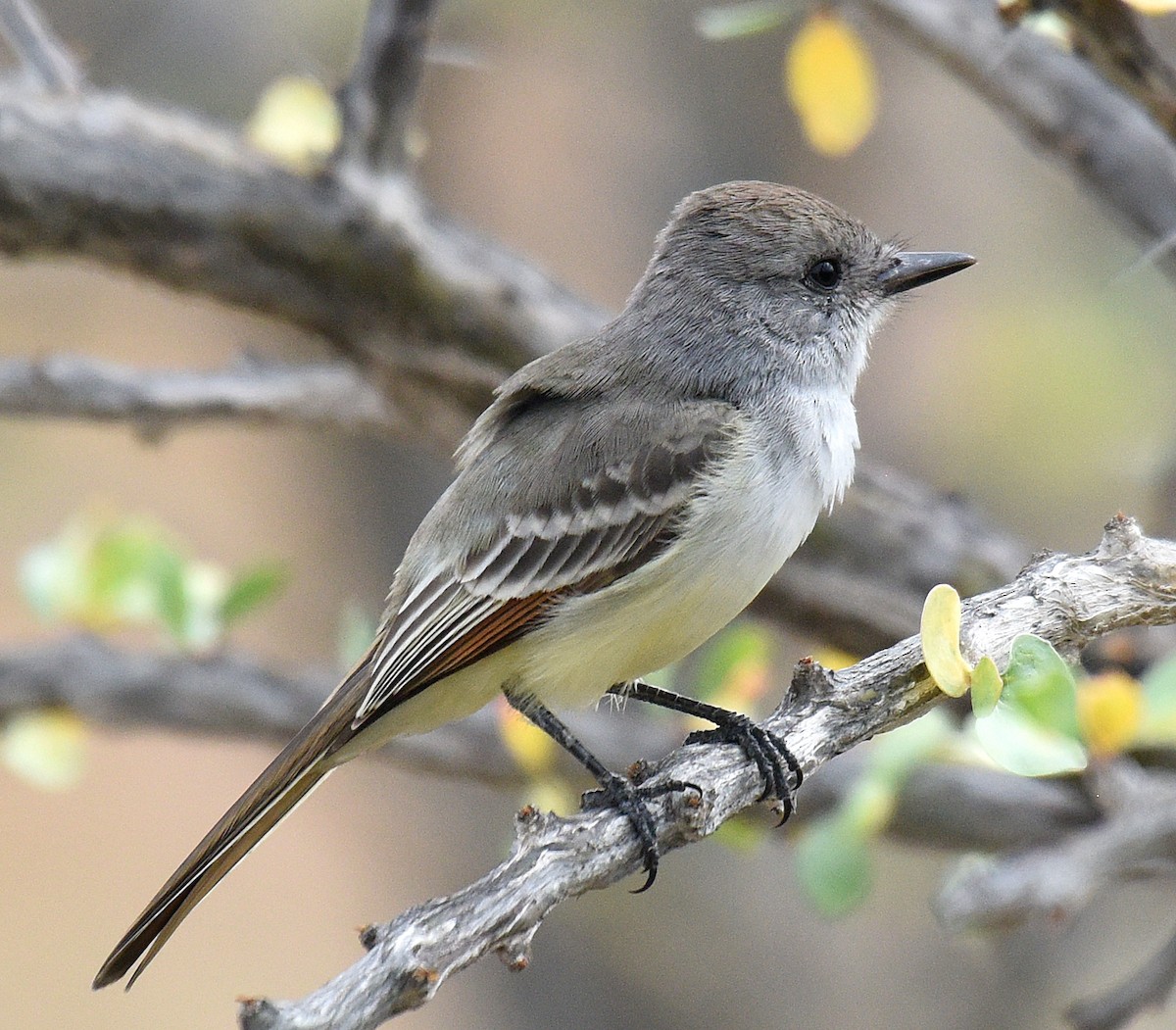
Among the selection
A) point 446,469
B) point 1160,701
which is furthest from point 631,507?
point 446,469

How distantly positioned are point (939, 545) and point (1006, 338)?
9.19 ft

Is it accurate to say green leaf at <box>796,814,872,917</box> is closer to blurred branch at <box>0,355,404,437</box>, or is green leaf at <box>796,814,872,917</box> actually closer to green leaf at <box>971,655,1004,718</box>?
green leaf at <box>971,655,1004,718</box>

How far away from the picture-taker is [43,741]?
14.4ft

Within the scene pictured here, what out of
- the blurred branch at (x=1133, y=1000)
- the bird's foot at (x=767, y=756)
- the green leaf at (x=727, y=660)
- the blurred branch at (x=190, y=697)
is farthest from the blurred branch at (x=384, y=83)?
the blurred branch at (x=1133, y=1000)

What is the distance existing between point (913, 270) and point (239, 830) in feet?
7.17

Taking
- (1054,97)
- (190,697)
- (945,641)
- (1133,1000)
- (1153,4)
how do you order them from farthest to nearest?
1. (190,697)
2. (1054,97)
3. (1133,1000)
4. (1153,4)
5. (945,641)

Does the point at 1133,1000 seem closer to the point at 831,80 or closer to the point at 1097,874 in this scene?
the point at 1097,874

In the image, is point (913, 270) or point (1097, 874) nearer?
point (1097, 874)

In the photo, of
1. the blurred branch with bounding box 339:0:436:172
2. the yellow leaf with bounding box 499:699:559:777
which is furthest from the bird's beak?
the yellow leaf with bounding box 499:699:559:777

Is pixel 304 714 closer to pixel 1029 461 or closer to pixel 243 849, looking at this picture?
pixel 243 849

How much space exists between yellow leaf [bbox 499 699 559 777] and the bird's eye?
1.36 meters

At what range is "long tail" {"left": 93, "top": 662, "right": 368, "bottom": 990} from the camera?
122 inches

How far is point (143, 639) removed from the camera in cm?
995

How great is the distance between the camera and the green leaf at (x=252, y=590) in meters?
4.10
